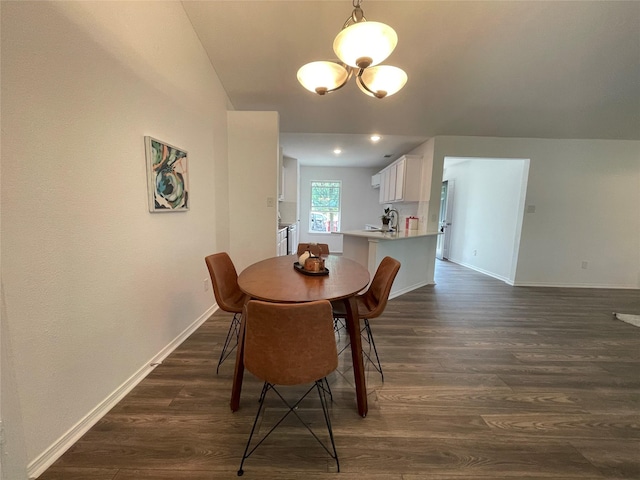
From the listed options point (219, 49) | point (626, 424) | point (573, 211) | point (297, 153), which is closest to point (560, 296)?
point (573, 211)

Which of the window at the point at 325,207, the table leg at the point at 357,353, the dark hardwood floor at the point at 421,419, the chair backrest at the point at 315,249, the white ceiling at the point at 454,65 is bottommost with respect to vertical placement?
the dark hardwood floor at the point at 421,419

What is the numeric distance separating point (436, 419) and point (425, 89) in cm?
335

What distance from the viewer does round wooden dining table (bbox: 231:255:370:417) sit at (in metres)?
1.31

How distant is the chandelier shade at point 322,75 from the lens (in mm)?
1477

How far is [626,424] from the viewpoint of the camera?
4.75 ft

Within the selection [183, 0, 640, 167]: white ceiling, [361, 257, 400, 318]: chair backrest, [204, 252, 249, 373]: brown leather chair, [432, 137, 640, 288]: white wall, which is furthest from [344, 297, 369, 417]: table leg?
[432, 137, 640, 288]: white wall

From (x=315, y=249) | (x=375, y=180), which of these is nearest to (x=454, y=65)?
(x=315, y=249)

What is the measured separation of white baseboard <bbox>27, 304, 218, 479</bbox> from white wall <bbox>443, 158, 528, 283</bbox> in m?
5.28

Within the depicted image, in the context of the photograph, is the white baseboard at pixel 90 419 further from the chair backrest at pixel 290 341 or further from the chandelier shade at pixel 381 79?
the chandelier shade at pixel 381 79

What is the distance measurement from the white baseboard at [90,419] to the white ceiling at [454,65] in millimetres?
2976

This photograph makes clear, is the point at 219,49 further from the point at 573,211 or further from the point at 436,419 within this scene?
the point at 573,211

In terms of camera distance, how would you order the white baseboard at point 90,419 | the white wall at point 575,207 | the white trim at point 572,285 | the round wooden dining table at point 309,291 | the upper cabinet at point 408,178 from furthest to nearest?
the upper cabinet at point 408,178 < the white trim at point 572,285 < the white wall at point 575,207 < the round wooden dining table at point 309,291 < the white baseboard at point 90,419

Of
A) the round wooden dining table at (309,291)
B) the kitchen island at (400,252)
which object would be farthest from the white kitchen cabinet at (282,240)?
the round wooden dining table at (309,291)

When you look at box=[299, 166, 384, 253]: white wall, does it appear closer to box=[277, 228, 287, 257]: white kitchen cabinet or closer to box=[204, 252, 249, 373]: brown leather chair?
box=[277, 228, 287, 257]: white kitchen cabinet
